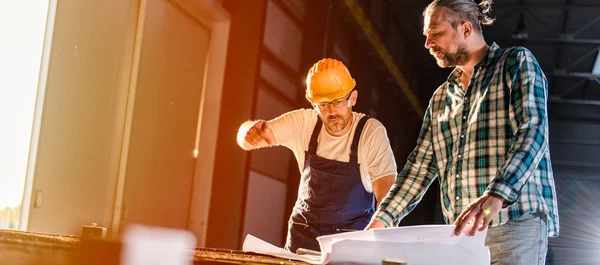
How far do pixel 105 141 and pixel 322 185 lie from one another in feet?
4.23

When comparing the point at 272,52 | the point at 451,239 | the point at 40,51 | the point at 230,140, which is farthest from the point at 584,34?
the point at 451,239

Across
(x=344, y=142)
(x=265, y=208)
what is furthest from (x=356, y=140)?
(x=265, y=208)

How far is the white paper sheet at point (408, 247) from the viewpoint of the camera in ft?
3.75

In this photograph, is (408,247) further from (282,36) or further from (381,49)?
(381,49)

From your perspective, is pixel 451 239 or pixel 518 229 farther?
pixel 518 229

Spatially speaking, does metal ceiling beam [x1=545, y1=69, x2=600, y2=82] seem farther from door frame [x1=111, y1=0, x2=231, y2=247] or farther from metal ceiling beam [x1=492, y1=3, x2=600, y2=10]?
door frame [x1=111, y1=0, x2=231, y2=247]

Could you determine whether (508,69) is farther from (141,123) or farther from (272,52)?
(272,52)

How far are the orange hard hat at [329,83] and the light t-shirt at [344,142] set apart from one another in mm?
144

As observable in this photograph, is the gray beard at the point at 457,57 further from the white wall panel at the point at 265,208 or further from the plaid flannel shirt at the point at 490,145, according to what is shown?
the white wall panel at the point at 265,208

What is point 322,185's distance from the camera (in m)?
2.79

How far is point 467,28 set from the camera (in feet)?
6.11

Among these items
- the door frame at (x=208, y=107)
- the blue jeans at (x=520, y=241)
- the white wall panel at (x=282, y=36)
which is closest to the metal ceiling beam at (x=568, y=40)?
the white wall panel at (x=282, y=36)

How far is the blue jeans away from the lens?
1595mm

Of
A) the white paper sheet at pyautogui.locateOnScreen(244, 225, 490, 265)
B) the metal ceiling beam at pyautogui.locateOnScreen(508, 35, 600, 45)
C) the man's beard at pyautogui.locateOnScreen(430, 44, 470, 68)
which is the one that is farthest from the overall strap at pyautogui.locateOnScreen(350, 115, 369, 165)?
the metal ceiling beam at pyautogui.locateOnScreen(508, 35, 600, 45)
